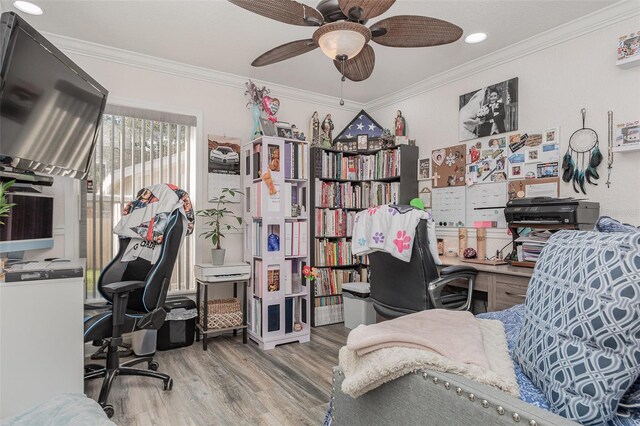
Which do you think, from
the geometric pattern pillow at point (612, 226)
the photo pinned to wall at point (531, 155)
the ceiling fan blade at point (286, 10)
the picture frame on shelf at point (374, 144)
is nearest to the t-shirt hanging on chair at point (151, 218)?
the ceiling fan blade at point (286, 10)

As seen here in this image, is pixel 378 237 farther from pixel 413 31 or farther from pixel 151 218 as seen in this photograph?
pixel 151 218

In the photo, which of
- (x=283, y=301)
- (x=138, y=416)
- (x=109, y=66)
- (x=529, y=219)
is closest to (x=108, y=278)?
(x=138, y=416)

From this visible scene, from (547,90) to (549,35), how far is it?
0.41 metres

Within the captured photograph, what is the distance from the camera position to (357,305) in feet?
11.6

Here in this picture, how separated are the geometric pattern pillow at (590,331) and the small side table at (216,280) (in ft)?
8.38

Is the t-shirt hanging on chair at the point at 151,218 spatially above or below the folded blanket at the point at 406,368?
above

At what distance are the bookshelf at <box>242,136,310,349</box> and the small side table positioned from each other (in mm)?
77

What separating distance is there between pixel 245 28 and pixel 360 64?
1085mm

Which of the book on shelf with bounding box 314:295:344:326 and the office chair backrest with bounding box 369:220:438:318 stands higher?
the office chair backrest with bounding box 369:220:438:318

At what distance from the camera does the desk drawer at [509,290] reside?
91.1 inches

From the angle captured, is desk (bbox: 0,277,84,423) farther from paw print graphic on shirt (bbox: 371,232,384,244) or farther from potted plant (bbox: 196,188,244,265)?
paw print graphic on shirt (bbox: 371,232,384,244)

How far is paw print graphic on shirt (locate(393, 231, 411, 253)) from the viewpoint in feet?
7.03

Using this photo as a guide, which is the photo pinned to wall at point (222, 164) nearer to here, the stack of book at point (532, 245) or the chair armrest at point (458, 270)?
the chair armrest at point (458, 270)

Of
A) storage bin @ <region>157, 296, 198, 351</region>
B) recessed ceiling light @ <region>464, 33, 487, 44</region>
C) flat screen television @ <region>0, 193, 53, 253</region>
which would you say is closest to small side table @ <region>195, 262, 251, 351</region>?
storage bin @ <region>157, 296, 198, 351</region>
